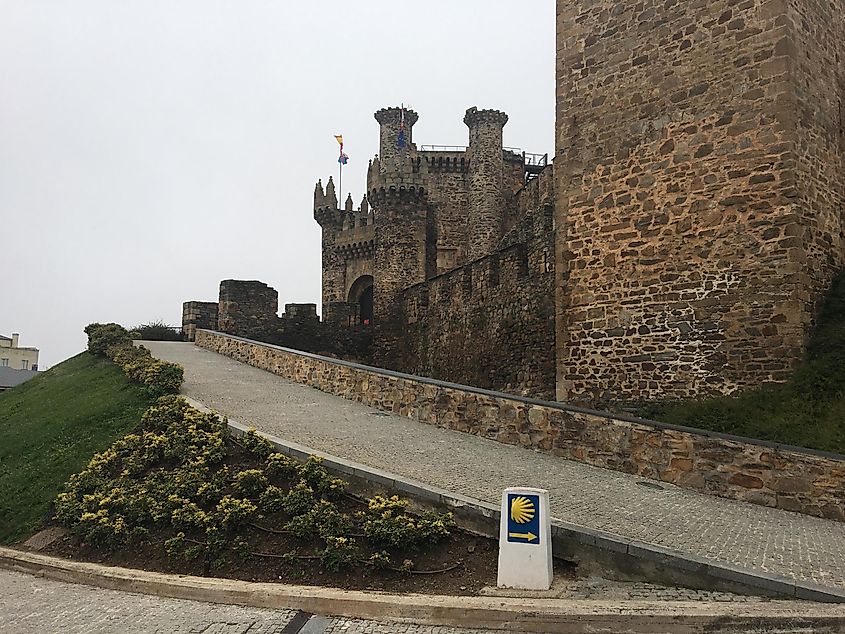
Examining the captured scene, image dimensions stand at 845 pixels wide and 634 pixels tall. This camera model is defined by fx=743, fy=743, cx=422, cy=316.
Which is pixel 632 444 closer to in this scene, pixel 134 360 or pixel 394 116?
pixel 134 360

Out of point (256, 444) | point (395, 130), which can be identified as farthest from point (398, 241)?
point (256, 444)

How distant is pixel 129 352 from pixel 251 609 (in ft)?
41.6

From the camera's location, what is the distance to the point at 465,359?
1933 cm

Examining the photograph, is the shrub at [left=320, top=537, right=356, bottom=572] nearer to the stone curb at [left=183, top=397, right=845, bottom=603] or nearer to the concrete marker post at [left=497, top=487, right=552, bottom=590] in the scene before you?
the stone curb at [left=183, top=397, right=845, bottom=603]

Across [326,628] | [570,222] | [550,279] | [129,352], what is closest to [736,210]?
[570,222]

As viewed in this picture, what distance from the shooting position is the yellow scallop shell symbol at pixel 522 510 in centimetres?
584

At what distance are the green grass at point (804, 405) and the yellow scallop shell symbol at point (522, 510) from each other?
4512 mm

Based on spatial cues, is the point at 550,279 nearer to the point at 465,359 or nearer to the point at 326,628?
the point at 465,359

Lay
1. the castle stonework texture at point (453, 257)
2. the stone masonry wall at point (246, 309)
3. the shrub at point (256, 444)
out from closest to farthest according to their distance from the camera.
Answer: the shrub at point (256, 444)
the castle stonework texture at point (453, 257)
the stone masonry wall at point (246, 309)

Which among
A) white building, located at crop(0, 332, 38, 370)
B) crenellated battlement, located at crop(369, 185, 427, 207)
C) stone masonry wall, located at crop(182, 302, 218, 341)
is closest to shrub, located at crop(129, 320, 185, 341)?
stone masonry wall, located at crop(182, 302, 218, 341)

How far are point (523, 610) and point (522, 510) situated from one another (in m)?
0.84

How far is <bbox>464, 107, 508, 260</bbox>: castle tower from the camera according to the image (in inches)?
1282

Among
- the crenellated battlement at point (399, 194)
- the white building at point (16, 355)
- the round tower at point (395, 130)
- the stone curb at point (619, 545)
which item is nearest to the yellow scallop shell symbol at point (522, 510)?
the stone curb at point (619, 545)

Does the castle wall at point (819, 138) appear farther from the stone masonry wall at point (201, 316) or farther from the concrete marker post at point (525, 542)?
the stone masonry wall at point (201, 316)
